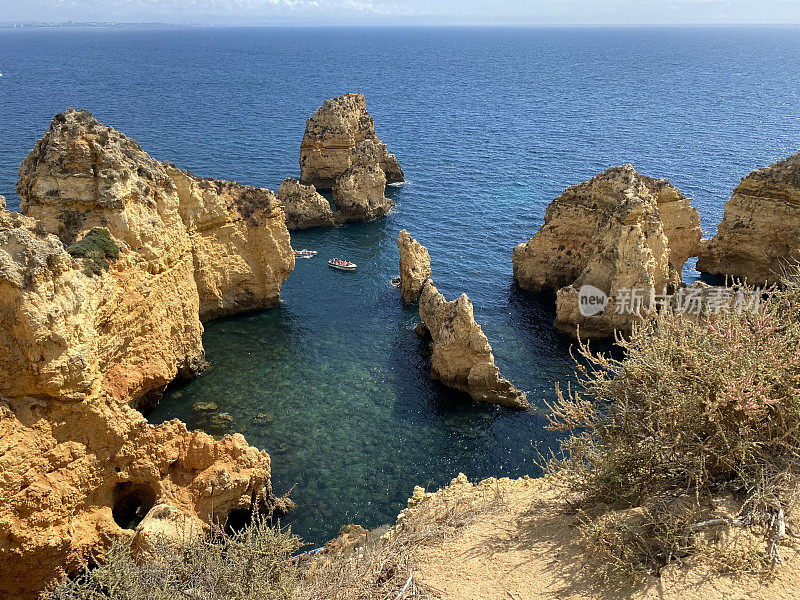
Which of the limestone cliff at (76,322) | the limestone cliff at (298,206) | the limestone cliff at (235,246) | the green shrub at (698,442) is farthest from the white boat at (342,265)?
the green shrub at (698,442)

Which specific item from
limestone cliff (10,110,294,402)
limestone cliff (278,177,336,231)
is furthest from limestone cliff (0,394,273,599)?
limestone cliff (278,177,336,231)

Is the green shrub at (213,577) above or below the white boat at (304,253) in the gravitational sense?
above

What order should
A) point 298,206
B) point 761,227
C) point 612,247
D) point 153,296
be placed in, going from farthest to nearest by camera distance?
point 298,206 → point 761,227 → point 612,247 → point 153,296

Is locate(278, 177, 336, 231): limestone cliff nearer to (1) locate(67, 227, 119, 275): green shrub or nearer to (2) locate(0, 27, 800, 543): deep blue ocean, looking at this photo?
(2) locate(0, 27, 800, 543): deep blue ocean

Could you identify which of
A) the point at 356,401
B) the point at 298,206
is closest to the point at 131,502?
the point at 356,401

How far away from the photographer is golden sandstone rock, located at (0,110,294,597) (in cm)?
1872

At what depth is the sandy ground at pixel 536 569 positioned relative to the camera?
10.7 metres

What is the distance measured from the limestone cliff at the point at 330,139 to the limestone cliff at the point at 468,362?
3653 centimetres

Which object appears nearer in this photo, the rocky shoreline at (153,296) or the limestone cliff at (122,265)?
the rocky shoreline at (153,296)

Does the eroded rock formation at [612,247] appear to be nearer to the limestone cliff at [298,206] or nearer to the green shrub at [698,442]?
the limestone cliff at [298,206]

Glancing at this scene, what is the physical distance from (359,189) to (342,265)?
42.0 ft

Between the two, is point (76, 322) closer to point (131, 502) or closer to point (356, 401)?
point (131, 502)

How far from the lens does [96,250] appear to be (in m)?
25.2

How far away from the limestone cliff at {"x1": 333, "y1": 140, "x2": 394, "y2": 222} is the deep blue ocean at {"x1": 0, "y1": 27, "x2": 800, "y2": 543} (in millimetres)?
1723
